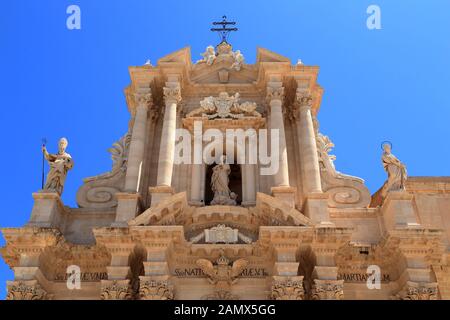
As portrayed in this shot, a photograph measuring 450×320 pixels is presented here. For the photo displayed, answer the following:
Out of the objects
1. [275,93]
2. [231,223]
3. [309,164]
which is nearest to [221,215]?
[231,223]

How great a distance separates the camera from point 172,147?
18.2 meters

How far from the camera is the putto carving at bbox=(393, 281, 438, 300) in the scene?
14.4 meters

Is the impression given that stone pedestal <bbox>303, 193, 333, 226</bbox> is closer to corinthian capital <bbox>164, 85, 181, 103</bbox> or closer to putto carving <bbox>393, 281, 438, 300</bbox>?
putto carving <bbox>393, 281, 438, 300</bbox>

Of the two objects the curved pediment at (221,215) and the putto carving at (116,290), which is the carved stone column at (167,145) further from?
the putto carving at (116,290)

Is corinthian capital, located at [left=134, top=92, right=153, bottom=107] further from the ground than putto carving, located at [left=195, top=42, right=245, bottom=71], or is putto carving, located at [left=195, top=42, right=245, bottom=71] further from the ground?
putto carving, located at [left=195, top=42, right=245, bottom=71]

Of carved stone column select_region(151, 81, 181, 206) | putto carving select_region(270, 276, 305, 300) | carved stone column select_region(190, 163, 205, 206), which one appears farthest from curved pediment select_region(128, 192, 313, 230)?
putto carving select_region(270, 276, 305, 300)

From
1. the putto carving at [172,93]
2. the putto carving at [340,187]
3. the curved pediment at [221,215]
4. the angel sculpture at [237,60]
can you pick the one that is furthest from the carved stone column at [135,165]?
the putto carving at [340,187]

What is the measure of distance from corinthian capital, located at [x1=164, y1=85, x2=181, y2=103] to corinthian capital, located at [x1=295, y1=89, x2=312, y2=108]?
3.90 meters

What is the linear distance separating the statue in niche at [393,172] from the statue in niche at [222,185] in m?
4.45
